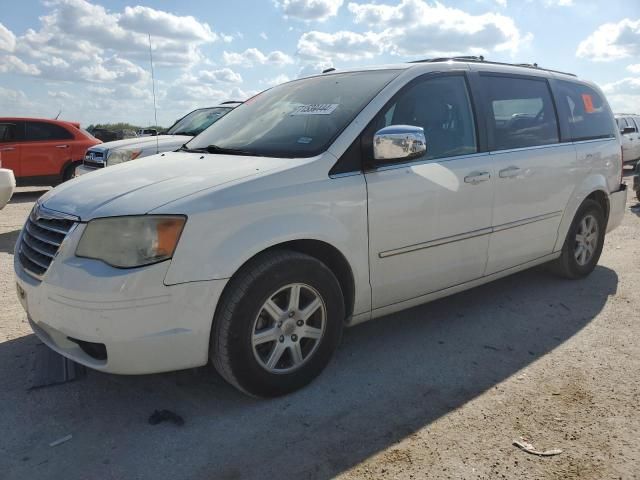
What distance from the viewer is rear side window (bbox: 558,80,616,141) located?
15.9ft

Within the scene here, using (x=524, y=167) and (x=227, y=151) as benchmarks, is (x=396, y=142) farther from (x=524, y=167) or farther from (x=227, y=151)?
(x=524, y=167)

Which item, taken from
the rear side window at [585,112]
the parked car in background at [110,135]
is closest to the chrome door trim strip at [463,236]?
the rear side window at [585,112]

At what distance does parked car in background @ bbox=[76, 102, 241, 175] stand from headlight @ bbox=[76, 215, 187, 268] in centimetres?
442

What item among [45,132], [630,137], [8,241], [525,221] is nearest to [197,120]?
[8,241]

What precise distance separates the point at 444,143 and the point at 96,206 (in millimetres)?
2189

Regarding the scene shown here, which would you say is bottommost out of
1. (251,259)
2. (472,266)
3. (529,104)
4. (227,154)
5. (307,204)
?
(472,266)

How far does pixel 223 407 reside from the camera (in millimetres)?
2975

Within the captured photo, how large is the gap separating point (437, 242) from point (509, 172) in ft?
2.95

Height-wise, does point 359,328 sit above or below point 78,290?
below

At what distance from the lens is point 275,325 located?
2961 millimetres

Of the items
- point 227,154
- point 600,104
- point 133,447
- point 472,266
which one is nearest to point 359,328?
point 472,266

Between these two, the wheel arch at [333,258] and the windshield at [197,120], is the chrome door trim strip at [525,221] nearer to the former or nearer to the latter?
the wheel arch at [333,258]

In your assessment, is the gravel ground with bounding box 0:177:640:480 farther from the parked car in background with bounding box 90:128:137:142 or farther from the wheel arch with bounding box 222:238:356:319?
the parked car in background with bounding box 90:128:137:142

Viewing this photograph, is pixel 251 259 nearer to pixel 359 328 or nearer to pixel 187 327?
pixel 187 327
